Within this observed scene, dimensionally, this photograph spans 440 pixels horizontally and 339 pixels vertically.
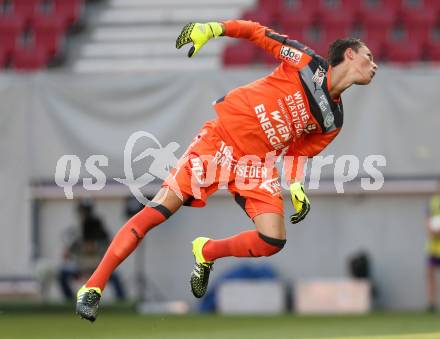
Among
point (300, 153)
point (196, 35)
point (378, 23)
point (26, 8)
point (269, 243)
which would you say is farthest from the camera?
point (26, 8)

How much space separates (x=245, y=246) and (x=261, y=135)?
694mm

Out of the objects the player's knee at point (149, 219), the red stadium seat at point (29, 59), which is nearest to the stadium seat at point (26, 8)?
the red stadium seat at point (29, 59)

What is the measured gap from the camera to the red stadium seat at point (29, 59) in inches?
560

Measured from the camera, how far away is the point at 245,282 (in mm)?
12219

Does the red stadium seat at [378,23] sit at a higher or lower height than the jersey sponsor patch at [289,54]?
higher

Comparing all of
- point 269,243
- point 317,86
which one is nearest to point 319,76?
point 317,86

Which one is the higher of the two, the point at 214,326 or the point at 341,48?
the point at 341,48

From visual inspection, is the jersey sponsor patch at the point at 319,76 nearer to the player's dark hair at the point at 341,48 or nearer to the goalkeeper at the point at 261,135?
the goalkeeper at the point at 261,135

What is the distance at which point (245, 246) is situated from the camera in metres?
7.21

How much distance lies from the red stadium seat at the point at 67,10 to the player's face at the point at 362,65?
8.06m

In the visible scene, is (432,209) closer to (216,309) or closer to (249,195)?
(216,309)

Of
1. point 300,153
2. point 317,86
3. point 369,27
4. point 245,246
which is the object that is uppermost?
point 369,27

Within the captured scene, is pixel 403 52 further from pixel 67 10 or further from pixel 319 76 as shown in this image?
pixel 319 76

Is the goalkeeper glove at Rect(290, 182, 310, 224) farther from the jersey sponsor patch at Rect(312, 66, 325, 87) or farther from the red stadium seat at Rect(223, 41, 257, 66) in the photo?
the red stadium seat at Rect(223, 41, 257, 66)
